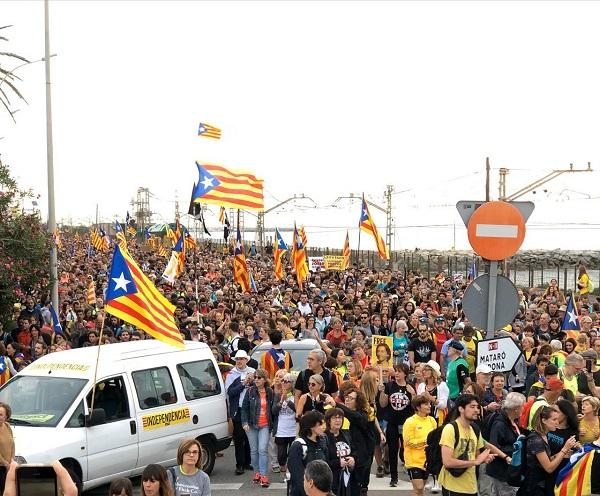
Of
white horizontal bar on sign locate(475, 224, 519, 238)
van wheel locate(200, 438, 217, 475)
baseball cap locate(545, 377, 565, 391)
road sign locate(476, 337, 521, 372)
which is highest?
white horizontal bar on sign locate(475, 224, 519, 238)

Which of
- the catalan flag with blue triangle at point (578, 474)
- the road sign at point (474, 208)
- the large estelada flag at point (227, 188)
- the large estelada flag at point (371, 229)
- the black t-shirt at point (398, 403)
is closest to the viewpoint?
the catalan flag with blue triangle at point (578, 474)

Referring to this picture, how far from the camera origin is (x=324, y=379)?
11211mm

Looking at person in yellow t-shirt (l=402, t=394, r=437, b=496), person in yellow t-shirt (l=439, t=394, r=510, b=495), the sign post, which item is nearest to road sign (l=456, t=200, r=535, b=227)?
the sign post

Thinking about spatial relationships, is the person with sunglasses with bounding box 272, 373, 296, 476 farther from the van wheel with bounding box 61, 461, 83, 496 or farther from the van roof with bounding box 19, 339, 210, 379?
the van wheel with bounding box 61, 461, 83, 496

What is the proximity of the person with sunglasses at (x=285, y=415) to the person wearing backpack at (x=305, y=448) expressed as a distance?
127 inches

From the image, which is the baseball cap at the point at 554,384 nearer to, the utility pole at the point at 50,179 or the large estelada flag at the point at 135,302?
the large estelada flag at the point at 135,302

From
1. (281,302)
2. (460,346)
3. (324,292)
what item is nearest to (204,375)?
(460,346)

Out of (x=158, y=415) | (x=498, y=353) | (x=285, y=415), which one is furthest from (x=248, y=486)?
(x=498, y=353)

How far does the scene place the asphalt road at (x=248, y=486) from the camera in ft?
34.9

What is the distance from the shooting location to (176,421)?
35.0 ft

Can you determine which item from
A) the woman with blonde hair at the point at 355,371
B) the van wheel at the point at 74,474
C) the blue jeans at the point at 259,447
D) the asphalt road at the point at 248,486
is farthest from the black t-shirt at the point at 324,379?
the van wheel at the point at 74,474

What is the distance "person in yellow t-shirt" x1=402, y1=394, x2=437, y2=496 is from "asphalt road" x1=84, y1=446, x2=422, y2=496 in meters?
1.36

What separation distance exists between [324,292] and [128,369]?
1762 cm

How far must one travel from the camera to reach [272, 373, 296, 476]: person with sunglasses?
1080cm
